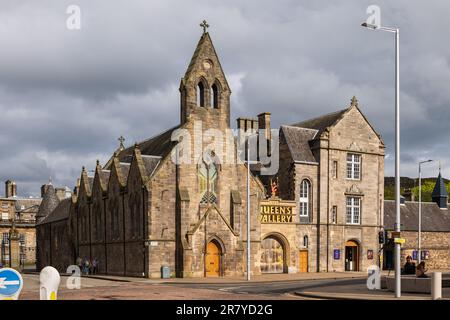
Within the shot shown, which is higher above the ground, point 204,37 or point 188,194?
point 204,37

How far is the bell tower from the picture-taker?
147 feet

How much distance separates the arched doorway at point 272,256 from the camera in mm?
48500

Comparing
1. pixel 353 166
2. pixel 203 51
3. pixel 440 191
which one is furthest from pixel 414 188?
pixel 203 51

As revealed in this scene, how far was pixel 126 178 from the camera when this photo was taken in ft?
159

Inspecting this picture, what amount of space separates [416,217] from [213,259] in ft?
90.9

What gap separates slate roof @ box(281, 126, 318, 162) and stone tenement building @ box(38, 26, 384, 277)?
106 mm

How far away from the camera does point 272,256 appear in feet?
161

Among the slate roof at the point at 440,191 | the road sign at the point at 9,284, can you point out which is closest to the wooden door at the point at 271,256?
the slate roof at the point at 440,191

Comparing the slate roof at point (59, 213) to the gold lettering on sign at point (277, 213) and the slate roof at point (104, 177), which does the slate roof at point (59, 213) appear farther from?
the gold lettering on sign at point (277, 213)

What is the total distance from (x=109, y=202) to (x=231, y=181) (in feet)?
36.9

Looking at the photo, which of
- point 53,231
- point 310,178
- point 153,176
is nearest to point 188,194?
point 153,176

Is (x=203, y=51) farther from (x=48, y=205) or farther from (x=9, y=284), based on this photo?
(x=48, y=205)
